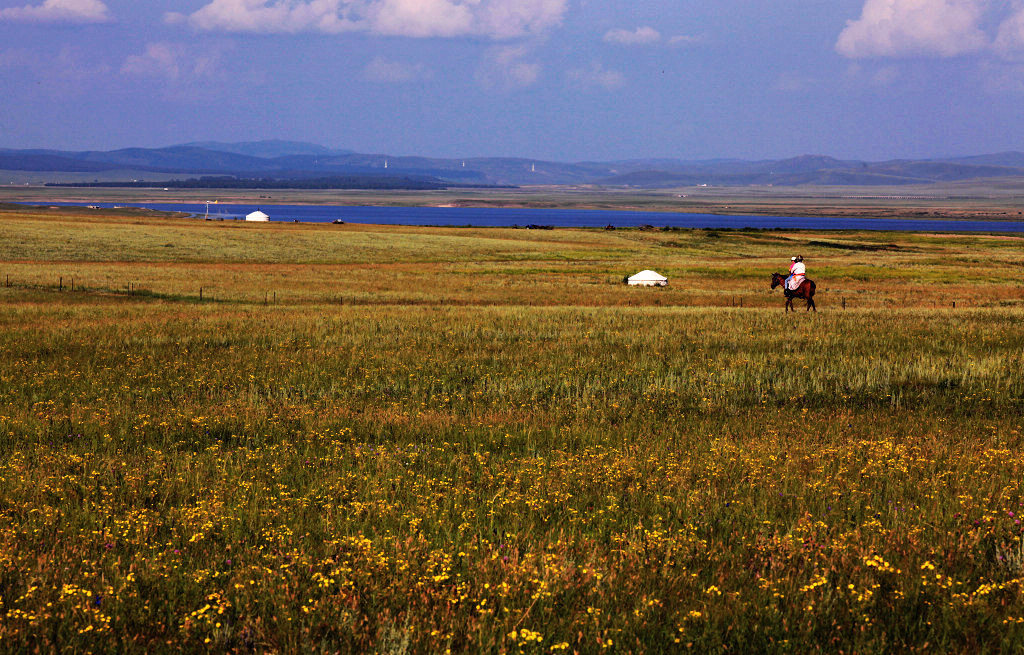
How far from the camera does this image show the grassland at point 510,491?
5441 millimetres

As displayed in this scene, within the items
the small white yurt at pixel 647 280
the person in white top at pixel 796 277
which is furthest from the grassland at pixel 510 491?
the small white yurt at pixel 647 280

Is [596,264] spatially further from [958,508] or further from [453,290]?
[958,508]

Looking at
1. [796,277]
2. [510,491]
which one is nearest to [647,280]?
[796,277]

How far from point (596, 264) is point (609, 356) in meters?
60.7

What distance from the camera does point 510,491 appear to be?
796cm

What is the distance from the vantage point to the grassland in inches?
214

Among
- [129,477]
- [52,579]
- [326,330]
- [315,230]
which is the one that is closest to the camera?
[52,579]

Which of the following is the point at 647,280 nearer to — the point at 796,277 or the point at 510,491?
the point at 796,277

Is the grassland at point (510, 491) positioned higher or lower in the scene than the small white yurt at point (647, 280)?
higher

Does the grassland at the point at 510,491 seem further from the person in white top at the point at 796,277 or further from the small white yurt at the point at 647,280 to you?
the small white yurt at the point at 647,280

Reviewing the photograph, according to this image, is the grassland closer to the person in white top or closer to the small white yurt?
the person in white top

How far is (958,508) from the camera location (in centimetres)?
772

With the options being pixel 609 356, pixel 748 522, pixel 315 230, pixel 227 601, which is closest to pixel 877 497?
pixel 748 522

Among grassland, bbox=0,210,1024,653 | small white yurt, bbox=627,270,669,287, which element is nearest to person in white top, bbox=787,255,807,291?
grassland, bbox=0,210,1024,653
